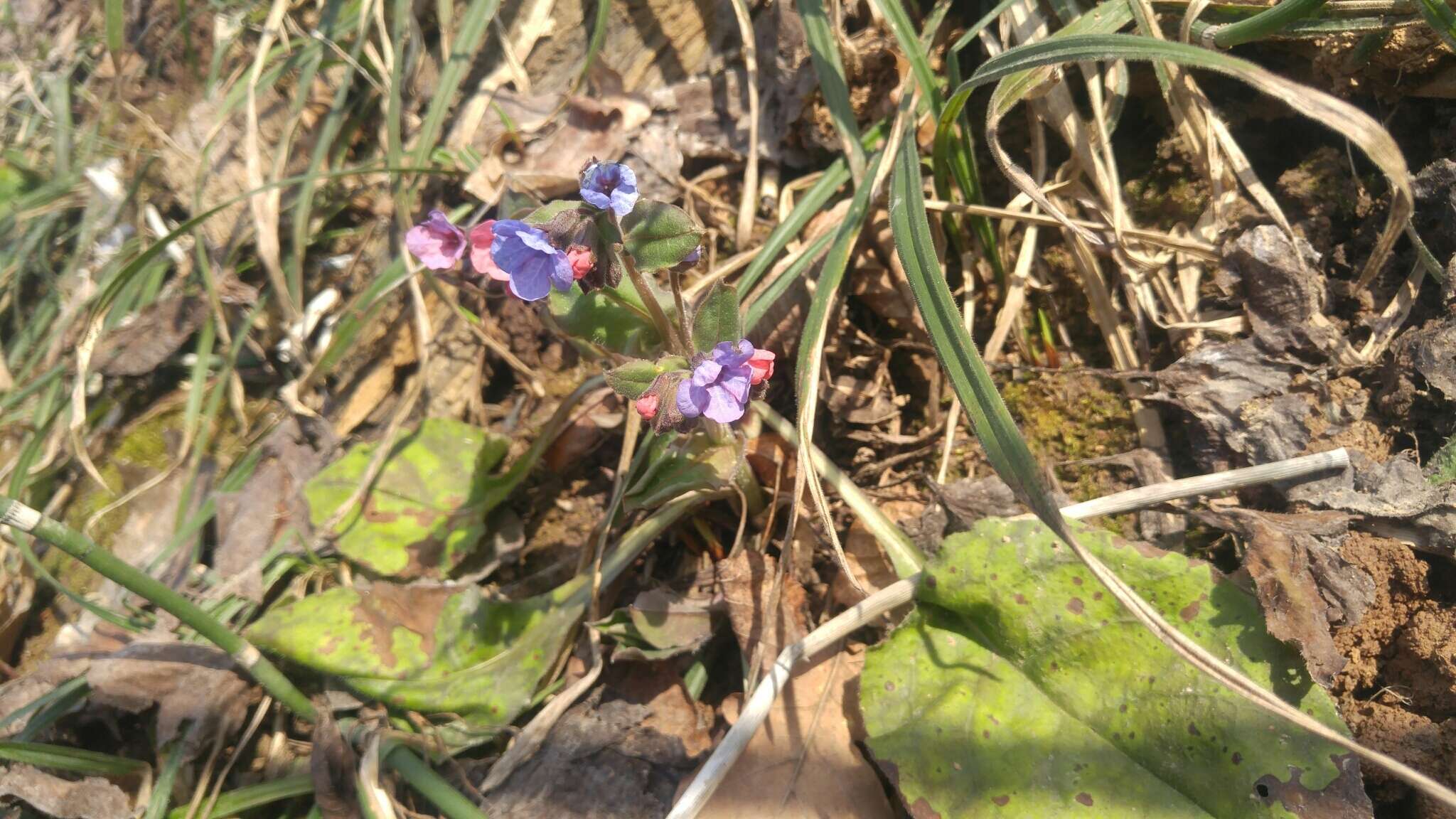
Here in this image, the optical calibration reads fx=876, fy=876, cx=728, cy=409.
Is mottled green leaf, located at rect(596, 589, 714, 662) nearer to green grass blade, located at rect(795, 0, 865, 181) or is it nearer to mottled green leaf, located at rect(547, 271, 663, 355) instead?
mottled green leaf, located at rect(547, 271, 663, 355)

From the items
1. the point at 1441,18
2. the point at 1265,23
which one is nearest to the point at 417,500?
the point at 1265,23

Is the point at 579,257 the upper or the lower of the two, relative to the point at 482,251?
upper

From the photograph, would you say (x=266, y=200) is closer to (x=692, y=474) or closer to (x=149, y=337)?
(x=149, y=337)

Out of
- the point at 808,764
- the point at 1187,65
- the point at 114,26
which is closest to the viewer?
the point at 1187,65

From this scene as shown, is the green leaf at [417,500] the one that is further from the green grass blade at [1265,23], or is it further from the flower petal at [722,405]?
the green grass blade at [1265,23]

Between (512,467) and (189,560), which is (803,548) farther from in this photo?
(189,560)

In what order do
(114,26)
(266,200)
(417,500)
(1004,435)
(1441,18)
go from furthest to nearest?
1. (266,200)
2. (114,26)
3. (417,500)
4. (1441,18)
5. (1004,435)
